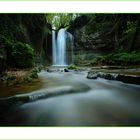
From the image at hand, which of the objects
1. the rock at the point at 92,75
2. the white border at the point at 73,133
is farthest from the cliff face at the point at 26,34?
the white border at the point at 73,133

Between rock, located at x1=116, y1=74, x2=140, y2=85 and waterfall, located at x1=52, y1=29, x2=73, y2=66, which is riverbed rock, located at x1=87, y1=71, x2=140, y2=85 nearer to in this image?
rock, located at x1=116, y1=74, x2=140, y2=85

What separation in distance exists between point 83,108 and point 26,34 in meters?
0.99

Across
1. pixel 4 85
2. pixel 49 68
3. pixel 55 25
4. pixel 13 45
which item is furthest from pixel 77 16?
→ pixel 4 85

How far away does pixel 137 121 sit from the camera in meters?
1.76

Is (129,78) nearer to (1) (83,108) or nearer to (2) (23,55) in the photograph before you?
(1) (83,108)

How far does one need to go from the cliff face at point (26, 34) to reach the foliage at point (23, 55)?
0.16 ft

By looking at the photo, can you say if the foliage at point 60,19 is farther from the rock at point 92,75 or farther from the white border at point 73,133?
the white border at point 73,133

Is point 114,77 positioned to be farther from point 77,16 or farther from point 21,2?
point 21,2

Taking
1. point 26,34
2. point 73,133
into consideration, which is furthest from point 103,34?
point 73,133

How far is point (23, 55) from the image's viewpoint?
2193 millimetres

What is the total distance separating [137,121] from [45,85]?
867 millimetres

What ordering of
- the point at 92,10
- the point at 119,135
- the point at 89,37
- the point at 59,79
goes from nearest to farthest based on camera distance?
the point at 119,135, the point at 92,10, the point at 59,79, the point at 89,37

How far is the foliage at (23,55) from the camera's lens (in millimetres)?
2107

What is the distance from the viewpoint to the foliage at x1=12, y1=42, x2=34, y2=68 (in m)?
2.11
